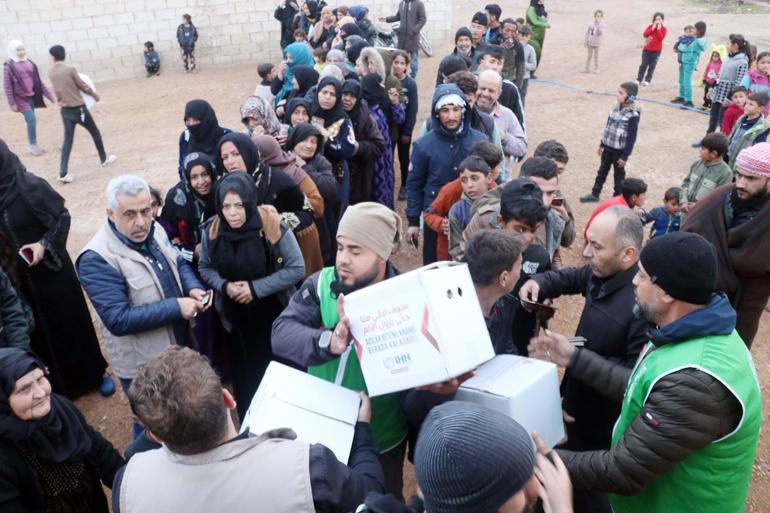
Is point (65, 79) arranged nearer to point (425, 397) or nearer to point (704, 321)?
point (425, 397)

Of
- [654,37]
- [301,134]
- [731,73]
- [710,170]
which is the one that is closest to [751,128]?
[710,170]

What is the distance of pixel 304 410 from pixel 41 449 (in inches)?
45.0

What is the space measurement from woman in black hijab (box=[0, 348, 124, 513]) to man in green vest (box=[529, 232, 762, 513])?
206 centimetres

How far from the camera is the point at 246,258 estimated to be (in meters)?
3.56

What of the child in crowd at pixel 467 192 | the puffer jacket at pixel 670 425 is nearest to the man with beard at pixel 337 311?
the puffer jacket at pixel 670 425

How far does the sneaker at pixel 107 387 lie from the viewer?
4.54 metres

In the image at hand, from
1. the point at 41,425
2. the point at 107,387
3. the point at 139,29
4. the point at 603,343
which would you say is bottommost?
the point at 107,387

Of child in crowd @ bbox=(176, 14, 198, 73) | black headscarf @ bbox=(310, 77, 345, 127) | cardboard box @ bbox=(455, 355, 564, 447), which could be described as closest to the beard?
cardboard box @ bbox=(455, 355, 564, 447)

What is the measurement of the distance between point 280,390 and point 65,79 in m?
8.50

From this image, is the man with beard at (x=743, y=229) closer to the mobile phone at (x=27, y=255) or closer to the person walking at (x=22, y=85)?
the mobile phone at (x=27, y=255)

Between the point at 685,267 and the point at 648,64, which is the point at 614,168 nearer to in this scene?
the point at 685,267

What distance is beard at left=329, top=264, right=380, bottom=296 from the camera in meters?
2.56

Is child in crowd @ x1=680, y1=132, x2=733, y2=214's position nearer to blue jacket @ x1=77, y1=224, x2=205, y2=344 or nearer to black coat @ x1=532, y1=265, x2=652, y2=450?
black coat @ x1=532, y1=265, x2=652, y2=450

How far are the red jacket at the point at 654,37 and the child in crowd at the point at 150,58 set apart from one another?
1201 cm
